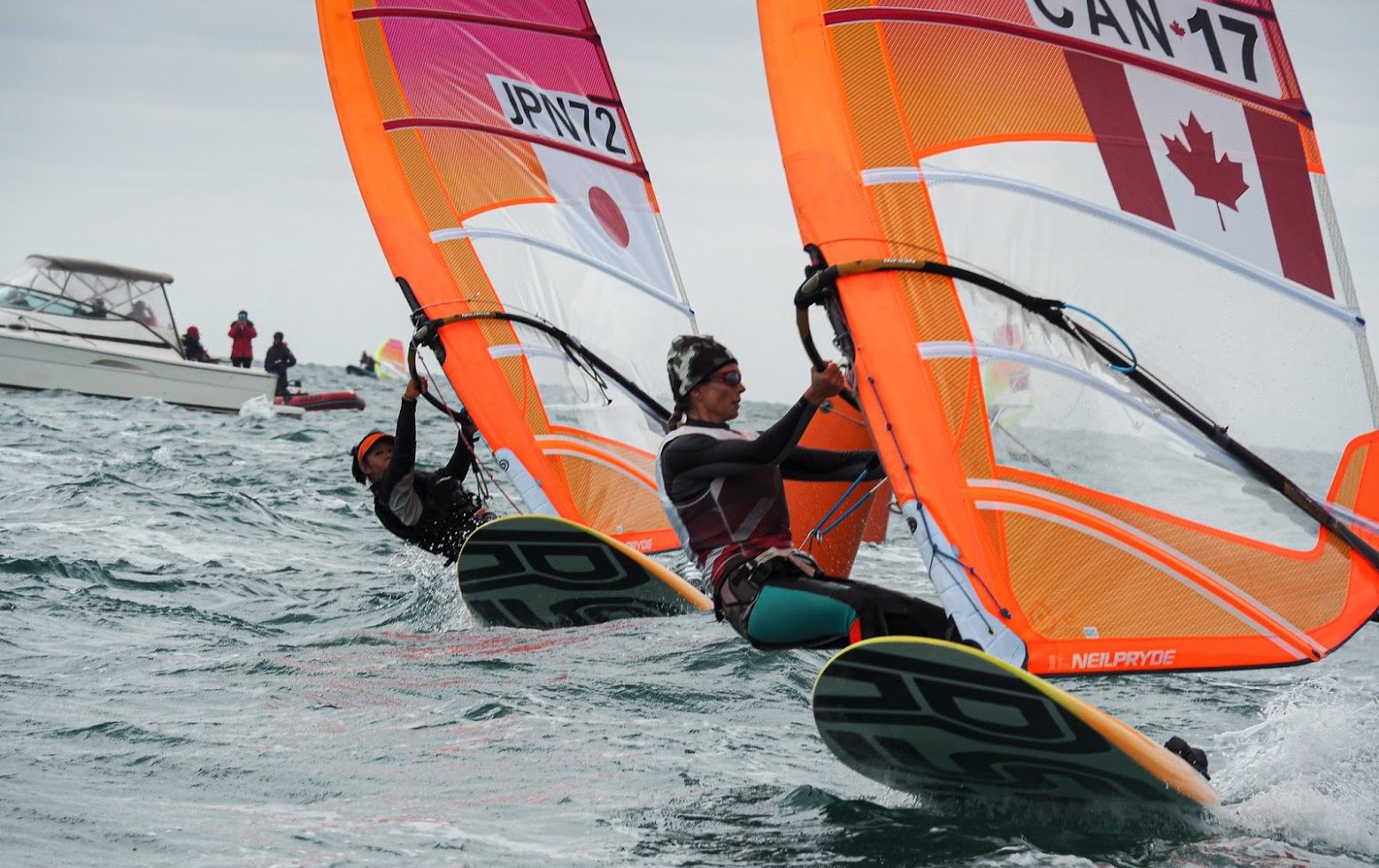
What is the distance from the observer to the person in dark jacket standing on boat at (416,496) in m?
6.35

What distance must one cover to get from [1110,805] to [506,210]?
5.19 m

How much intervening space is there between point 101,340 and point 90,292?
2.27 feet

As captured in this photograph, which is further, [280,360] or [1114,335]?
[280,360]

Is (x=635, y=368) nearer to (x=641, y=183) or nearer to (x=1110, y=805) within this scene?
(x=641, y=183)

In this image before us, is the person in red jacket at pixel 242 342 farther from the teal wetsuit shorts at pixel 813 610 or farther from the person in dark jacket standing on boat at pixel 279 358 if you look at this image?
the teal wetsuit shorts at pixel 813 610

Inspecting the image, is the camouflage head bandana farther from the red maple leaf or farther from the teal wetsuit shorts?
the red maple leaf

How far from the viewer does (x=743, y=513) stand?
3.99 metres

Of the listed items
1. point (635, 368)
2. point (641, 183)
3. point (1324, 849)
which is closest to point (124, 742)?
point (1324, 849)

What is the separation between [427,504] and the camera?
6551mm

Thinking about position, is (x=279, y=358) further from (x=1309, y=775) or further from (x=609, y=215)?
(x=1309, y=775)

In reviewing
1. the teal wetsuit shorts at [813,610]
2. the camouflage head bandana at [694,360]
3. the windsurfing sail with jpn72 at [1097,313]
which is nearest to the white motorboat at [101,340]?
the camouflage head bandana at [694,360]

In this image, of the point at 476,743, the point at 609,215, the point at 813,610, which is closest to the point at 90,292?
the point at 609,215

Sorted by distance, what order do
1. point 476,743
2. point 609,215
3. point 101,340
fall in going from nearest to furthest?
point 476,743 < point 609,215 < point 101,340

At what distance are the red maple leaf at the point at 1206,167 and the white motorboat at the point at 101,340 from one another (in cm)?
1783
